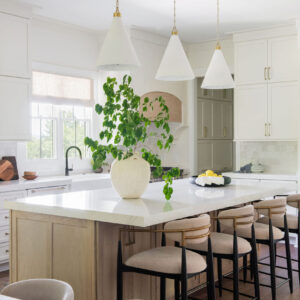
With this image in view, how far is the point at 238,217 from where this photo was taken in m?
3.23

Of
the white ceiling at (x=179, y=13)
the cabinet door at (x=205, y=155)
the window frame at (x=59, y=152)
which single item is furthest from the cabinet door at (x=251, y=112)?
the window frame at (x=59, y=152)

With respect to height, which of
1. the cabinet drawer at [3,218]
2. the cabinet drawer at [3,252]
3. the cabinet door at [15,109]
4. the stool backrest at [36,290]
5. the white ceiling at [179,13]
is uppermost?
the white ceiling at [179,13]

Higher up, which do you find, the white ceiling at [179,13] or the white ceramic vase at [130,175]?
the white ceiling at [179,13]

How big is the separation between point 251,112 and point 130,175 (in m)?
3.51

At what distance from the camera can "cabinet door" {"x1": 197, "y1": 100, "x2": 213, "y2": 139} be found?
7.48m

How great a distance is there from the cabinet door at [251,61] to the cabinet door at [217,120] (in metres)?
1.56

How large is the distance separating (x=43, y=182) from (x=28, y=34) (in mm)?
1624

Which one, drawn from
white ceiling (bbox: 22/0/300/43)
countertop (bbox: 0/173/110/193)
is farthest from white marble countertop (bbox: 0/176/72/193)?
white ceiling (bbox: 22/0/300/43)

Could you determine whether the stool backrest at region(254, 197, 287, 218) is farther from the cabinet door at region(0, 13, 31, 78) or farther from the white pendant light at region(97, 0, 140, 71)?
the cabinet door at region(0, 13, 31, 78)

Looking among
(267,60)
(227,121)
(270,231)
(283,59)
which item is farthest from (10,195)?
(227,121)

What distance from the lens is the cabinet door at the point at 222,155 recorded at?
25.9 ft

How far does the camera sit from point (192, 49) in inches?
281

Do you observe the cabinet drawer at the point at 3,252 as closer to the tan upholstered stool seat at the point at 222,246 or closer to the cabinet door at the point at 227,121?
the tan upholstered stool seat at the point at 222,246

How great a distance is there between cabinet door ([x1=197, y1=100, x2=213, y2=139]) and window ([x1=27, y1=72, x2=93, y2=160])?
6.14ft
